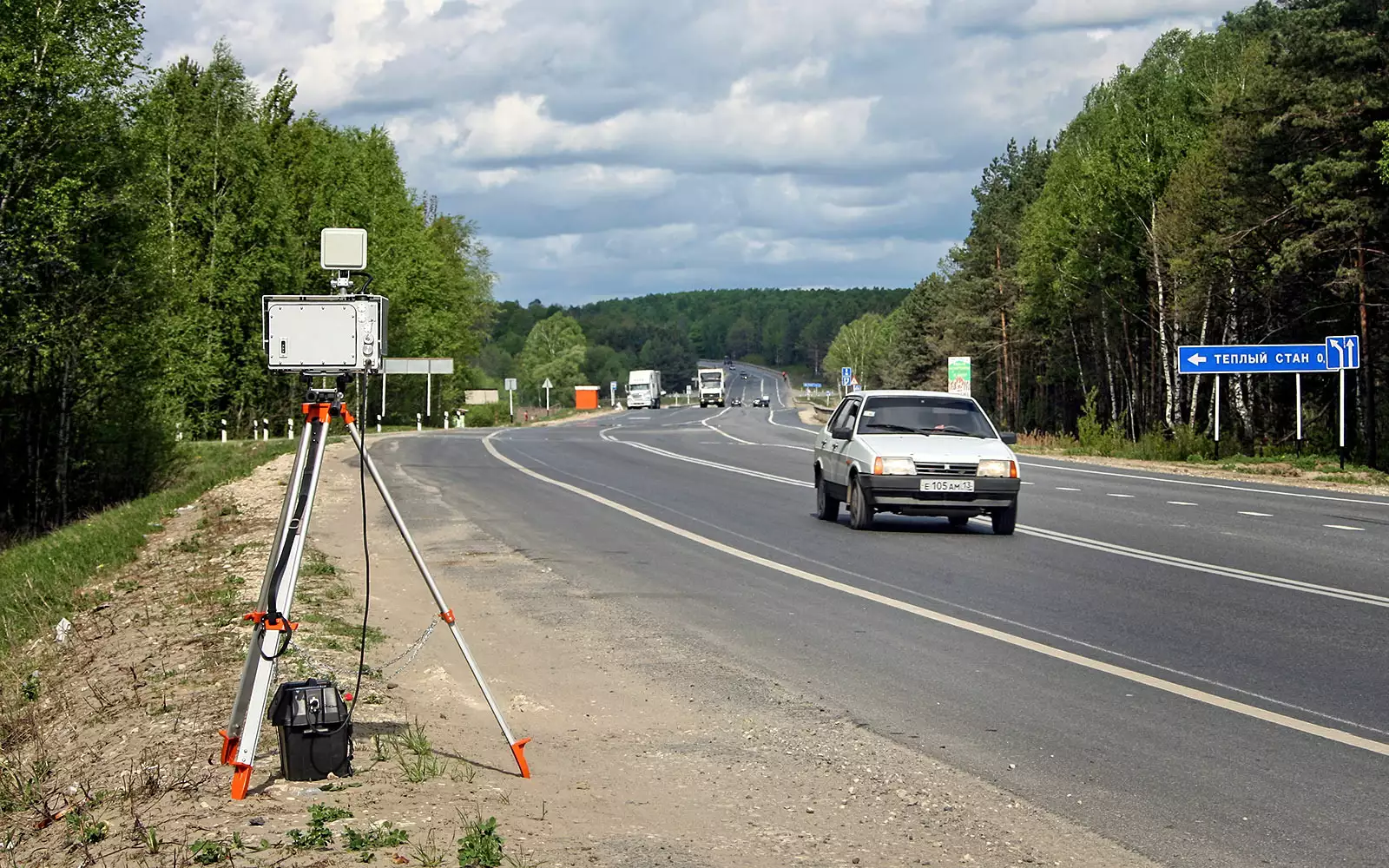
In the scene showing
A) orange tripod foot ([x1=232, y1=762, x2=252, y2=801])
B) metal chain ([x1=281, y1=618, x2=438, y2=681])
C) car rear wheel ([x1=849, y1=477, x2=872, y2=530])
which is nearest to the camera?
orange tripod foot ([x1=232, y1=762, x2=252, y2=801])

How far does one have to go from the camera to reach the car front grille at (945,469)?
1709 centimetres

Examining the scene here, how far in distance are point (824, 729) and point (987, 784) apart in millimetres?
1281

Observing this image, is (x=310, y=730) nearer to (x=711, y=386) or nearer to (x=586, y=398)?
(x=586, y=398)

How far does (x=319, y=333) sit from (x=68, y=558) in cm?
1462

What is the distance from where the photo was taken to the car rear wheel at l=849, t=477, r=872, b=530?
1756cm

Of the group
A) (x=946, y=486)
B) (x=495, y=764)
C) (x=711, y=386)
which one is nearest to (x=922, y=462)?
(x=946, y=486)

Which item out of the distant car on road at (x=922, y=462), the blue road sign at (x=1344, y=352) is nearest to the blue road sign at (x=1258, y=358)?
the blue road sign at (x=1344, y=352)

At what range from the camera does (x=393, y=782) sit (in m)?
6.27

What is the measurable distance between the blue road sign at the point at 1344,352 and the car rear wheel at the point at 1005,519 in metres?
17.3

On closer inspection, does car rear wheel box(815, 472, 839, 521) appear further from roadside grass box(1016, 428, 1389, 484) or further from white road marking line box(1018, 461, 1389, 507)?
roadside grass box(1016, 428, 1389, 484)

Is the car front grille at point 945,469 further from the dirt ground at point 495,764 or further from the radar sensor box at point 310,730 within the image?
the radar sensor box at point 310,730

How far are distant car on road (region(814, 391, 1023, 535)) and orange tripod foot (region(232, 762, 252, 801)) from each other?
1199 cm

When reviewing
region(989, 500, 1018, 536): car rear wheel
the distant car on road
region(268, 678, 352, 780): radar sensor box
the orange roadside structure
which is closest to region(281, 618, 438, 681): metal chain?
region(268, 678, 352, 780): radar sensor box

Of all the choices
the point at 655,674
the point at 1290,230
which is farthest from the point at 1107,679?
the point at 1290,230
